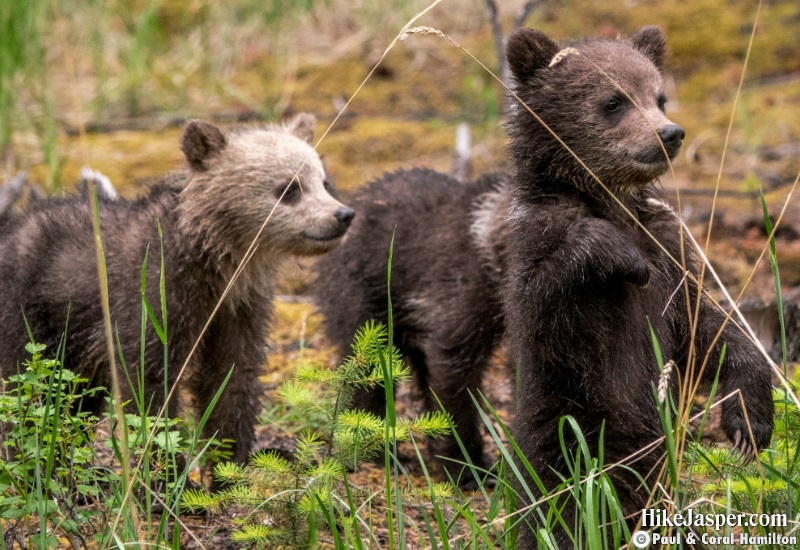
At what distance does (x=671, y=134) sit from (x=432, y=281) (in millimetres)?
2249

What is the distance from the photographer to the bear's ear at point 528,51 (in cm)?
417

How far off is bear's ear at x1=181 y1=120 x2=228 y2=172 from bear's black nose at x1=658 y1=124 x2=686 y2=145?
2.32 meters

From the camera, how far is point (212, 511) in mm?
4562

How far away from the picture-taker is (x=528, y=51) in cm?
419

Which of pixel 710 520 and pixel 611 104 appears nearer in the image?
pixel 710 520

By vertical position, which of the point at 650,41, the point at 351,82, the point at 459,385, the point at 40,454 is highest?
the point at 650,41

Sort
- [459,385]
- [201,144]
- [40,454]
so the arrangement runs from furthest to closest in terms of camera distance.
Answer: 1. [459,385]
2. [201,144]
3. [40,454]

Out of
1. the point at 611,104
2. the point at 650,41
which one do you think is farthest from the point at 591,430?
the point at 650,41

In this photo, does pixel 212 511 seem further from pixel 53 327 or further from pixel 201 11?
pixel 201 11

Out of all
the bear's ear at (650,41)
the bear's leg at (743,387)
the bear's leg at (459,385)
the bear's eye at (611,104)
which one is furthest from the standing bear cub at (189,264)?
the bear's leg at (743,387)

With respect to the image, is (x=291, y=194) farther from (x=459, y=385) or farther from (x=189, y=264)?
(x=459, y=385)

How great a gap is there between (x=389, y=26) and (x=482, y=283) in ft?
22.0

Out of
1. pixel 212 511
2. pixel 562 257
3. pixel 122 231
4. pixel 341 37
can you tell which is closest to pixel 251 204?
pixel 122 231

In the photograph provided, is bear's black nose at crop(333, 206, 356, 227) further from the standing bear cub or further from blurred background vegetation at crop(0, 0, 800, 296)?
blurred background vegetation at crop(0, 0, 800, 296)
